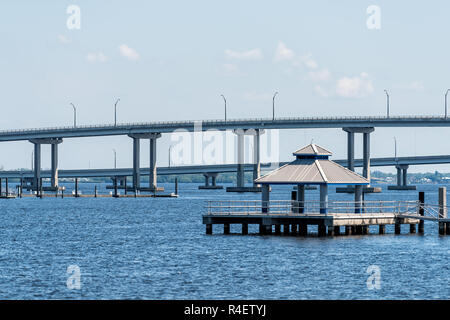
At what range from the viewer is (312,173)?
66312 millimetres

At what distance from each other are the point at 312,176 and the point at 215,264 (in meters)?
15.9

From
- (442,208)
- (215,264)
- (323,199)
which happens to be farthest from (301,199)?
(215,264)

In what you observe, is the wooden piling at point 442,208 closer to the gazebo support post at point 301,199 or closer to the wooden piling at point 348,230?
the wooden piling at point 348,230

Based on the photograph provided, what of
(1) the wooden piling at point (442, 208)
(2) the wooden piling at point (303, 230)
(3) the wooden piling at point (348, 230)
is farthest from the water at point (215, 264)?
→ (2) the wooden piling at point (303, 230)

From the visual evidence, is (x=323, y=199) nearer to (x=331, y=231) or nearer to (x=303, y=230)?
(x=331, y=231)

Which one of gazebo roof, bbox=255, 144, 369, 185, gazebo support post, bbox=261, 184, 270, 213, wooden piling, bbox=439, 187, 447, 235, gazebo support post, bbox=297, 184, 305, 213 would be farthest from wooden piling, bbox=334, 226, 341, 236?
wooden piling, bbox=439, 187, 447, 235

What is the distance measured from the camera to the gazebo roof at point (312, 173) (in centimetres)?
6575

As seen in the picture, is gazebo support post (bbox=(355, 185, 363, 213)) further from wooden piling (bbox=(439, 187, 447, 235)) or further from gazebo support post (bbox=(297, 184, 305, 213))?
wooden piling (bbox=(439, 187, 447, 235))

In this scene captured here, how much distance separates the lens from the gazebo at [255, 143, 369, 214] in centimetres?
6544

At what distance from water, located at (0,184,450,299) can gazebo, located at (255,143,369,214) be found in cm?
298

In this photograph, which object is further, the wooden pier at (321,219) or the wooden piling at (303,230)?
the wooden piling at (303,230)

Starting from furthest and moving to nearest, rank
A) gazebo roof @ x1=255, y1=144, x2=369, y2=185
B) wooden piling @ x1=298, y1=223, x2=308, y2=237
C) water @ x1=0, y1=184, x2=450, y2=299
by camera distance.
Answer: wooden piling @ x1=298, y1=223, x2=308, y2=237
gazebo roof @ x1=255, y1=144, x2=369, y2=185
water @ x1=0, y1=184, x2=450, y2=299

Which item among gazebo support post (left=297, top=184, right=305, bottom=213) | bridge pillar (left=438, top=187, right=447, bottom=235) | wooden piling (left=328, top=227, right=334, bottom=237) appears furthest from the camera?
gazebo support post (left=297, top=184, right=305, bottom=213)
